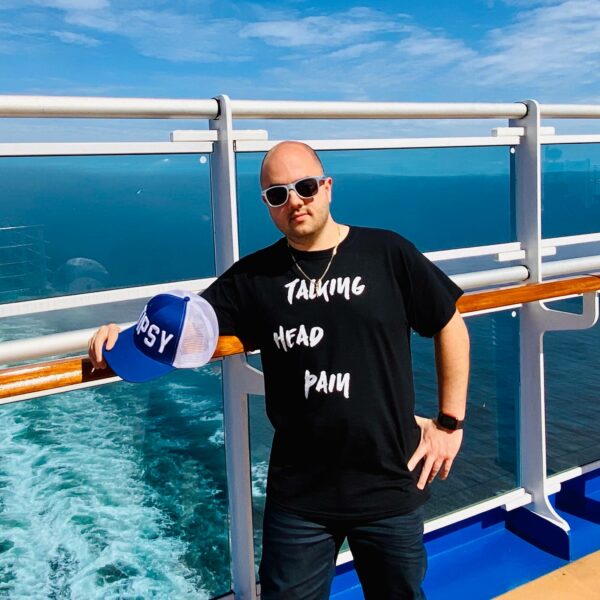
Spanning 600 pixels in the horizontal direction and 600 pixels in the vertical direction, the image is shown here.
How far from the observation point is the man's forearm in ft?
5.40

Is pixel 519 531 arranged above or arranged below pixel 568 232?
below

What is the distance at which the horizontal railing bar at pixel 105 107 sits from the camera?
5.63 ft

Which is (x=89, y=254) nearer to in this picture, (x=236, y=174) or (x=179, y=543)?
(x=236, y=174)

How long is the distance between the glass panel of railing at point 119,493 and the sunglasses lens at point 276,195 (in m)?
0.75

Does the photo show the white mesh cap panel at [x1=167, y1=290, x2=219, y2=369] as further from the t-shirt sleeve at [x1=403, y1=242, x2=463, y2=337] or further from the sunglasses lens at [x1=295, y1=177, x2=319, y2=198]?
the t-shirt sleeve at [x1=403, y1=242, x2=463, y2=337]

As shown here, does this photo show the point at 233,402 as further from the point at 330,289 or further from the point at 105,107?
the point at 105,107

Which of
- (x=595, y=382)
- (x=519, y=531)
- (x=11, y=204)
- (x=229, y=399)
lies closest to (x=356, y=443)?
(x=229, y=399)

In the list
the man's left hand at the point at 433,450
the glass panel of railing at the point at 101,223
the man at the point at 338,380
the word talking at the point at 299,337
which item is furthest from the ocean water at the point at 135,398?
the man's left hand at the point at 433,450

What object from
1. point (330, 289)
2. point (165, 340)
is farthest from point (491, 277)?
point (165, 340)

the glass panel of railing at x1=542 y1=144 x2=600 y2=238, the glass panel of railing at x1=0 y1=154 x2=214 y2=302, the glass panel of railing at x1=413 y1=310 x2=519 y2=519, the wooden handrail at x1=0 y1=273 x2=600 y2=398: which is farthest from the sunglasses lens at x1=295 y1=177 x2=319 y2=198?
the glass panel of railing at x1=542 y1=144 x2=600 y2=238

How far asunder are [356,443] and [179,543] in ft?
3.07

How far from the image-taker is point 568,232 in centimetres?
295

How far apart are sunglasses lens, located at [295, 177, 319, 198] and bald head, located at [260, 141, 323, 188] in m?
0.03

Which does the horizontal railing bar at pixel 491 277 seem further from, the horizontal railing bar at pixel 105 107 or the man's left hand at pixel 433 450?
the horizontal railing bar at pixel 105 107
